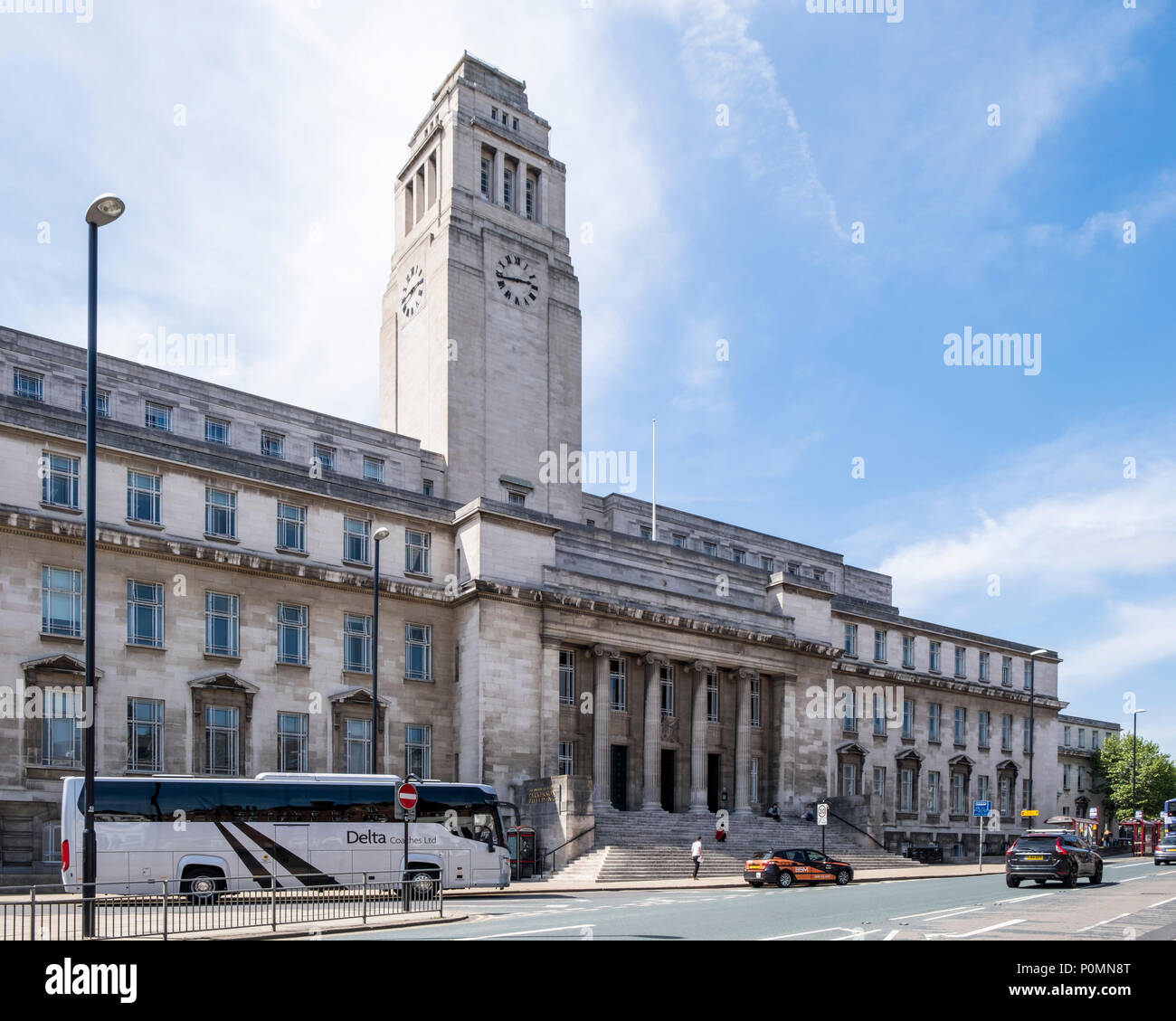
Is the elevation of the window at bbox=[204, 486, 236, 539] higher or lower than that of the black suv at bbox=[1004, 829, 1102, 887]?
higher

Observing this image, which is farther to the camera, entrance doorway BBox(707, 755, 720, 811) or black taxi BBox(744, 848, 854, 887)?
entrance doorway BBox(707, 755, 720, 811)

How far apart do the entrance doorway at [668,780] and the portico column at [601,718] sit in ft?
13.4

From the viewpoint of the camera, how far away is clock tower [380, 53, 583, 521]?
59344 mm

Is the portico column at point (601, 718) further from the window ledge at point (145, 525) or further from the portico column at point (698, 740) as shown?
the window ledge at point (145, 525)

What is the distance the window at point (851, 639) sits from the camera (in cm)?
6475

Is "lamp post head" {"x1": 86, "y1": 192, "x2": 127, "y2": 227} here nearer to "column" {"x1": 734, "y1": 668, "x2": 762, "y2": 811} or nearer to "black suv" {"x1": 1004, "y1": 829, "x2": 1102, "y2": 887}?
"black suv" {"x1": 1004, "y1": 829, "x2": 1102, "y2": 887}

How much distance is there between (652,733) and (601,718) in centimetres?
298

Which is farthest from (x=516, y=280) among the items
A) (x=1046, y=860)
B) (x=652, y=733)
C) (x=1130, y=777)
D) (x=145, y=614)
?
(x=1130, y=777)

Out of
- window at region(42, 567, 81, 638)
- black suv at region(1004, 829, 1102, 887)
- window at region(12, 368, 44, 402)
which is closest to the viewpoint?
black suv at region(1004, 829, 1102, 887)

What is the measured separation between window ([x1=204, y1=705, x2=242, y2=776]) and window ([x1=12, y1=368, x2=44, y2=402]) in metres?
15.5

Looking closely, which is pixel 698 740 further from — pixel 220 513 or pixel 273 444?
pixel 273 444

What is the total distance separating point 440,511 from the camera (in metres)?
47.9

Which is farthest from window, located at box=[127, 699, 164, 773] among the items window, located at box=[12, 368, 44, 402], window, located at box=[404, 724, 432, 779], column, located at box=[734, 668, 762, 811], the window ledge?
column, located at box=[734, 668, 762, 811]
